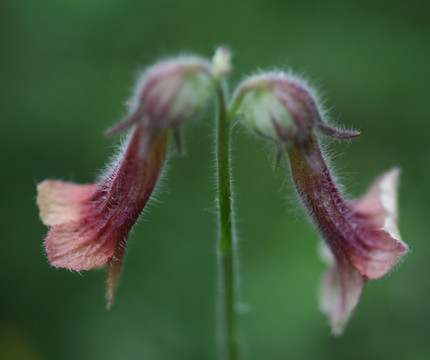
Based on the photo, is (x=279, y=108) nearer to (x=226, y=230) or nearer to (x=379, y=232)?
(x=226, y=230)

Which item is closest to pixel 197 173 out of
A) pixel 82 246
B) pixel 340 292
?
pixel 340 292

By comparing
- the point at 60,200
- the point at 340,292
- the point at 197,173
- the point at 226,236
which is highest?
the point at 197,173

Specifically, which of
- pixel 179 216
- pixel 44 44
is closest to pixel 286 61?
pixel 179 216

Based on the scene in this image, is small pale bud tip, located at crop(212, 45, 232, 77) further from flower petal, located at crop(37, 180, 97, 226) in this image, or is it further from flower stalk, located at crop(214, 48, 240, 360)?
flower petal, located at crop(37, 180, 97, 226)

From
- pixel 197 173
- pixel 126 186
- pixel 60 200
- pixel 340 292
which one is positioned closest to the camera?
pixel 126 186

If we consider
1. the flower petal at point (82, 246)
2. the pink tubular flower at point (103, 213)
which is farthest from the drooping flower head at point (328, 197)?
the flower petal at point (82, 246)

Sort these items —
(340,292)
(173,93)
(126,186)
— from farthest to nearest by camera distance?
(340,292) → (126,186) → (173,93)

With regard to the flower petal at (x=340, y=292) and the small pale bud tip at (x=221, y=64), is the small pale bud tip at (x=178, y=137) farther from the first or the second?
the flower petal at (x=340, y=292)
